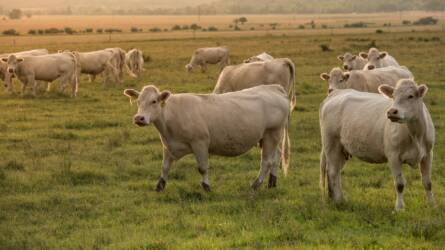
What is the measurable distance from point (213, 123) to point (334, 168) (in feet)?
6.78

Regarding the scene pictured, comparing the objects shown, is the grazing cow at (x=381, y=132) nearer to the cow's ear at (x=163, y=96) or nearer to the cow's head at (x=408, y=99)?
the cow's head at (x=408, y=99)

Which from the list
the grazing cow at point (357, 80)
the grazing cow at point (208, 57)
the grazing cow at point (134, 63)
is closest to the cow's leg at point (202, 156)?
the grazing cow at point (357, 80)

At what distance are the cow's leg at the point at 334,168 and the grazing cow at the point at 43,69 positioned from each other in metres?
15.5

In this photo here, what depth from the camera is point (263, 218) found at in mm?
9289

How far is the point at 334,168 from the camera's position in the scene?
10.3 m

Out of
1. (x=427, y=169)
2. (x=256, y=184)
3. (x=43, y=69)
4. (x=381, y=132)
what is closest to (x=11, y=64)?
(x=43, y=69)

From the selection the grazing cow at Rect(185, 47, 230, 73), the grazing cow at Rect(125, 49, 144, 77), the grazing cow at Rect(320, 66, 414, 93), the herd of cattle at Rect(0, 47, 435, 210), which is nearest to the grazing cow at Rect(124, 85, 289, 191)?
the herd of cattle at Rect(0, 47, 435, 210)

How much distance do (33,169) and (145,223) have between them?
4297 millimetres

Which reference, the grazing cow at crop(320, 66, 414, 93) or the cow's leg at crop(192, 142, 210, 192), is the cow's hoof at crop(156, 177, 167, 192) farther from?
the grazing cow at crop(320, 66, 414, 93)

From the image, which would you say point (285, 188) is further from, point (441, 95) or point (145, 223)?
point (441, 95)

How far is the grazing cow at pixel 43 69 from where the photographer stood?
80.3ft

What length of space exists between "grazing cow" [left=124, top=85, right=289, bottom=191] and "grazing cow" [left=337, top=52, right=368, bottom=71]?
35.6 feet

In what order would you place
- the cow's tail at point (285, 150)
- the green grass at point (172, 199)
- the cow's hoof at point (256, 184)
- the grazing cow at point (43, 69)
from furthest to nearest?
the grazing cow at point (43, 69), the cow's tail at point (285, 150), the cow's hoof at point (256, 184), the green grass at point (172, 199)

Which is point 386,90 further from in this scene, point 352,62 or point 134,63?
point 134,63
